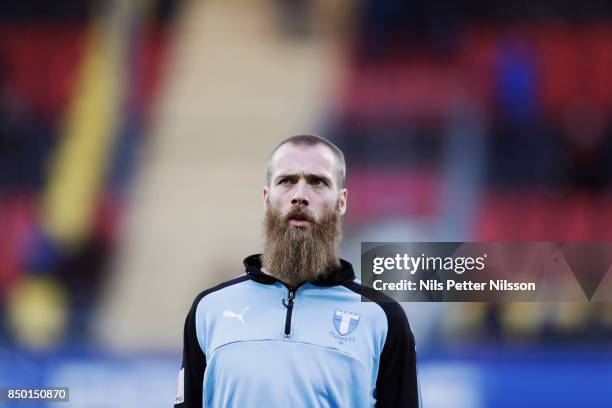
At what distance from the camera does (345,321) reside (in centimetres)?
177

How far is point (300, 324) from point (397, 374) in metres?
0.26

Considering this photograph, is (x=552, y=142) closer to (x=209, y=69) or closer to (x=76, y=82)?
(x=209, y=69)

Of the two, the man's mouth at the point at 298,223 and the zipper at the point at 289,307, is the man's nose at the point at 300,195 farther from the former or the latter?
the zipper at the point at 289,307

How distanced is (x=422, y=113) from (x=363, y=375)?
1177 mm

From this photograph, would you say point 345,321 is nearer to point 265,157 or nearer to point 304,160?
point 304,160

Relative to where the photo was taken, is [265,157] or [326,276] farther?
[265,157]

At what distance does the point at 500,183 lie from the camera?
2.57m

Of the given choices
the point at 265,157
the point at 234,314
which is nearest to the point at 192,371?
the point at 234,314

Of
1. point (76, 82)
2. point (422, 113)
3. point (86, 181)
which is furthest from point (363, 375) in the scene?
point (76, 82)

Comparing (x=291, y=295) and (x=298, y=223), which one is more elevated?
(x=298, y=223)

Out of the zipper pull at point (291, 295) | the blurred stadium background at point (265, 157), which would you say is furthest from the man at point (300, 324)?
the blurred stadium background at point (265, 157)

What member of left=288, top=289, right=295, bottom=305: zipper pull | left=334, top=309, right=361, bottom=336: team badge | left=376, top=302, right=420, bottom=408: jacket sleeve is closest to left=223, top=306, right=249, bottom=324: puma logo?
left=288, top=289, right=295, bottom=305: zipper pull

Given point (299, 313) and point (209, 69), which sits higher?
point (209, 69)

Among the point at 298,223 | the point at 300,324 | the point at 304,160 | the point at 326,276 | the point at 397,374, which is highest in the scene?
the point at 304,160
